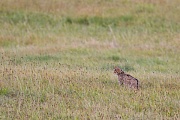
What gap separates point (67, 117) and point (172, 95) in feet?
8.48

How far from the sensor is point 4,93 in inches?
417

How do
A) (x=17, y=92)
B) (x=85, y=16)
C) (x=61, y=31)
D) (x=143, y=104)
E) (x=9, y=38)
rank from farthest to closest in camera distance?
(x=85, y=16), (x=61, y=31), (x=9, y=38), (x=17, y=92), (x=143, y=104)

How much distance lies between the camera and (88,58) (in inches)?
687

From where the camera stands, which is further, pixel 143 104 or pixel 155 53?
pixel 155 53

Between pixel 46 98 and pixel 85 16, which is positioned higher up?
pixel 85 16

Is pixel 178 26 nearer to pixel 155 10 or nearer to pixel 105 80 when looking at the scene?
pixel 155 10

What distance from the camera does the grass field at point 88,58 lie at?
9.79 metres

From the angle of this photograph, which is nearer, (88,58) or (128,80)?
(128,80)

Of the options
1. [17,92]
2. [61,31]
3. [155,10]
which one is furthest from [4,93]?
[155,10]

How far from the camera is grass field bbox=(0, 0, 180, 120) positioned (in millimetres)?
9789

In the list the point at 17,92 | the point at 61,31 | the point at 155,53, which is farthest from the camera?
the point at 61,31

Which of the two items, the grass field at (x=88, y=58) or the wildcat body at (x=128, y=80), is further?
the wildcat body at (x=128, y=80)

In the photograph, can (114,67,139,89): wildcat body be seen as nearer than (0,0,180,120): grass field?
No

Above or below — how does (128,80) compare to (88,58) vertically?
below
